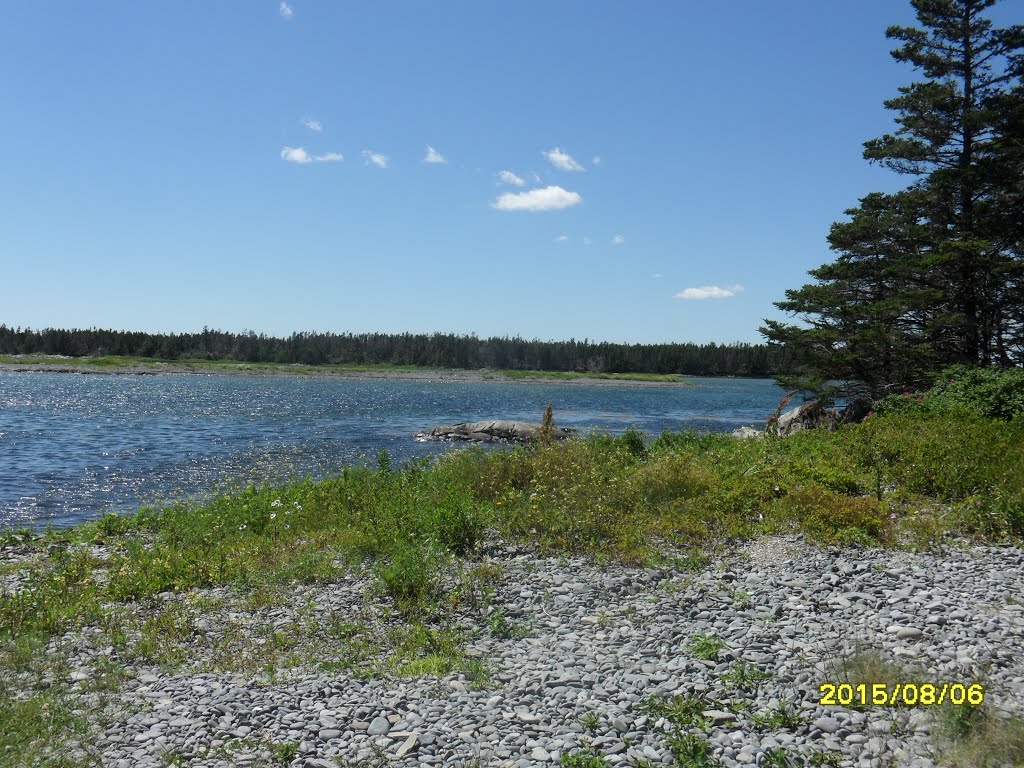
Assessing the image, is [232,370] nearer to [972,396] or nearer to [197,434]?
[197,434]

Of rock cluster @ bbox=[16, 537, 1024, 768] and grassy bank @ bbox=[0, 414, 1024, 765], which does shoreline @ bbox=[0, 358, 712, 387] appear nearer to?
grassy bank @ bbox=[0, 414, 1024, 765]

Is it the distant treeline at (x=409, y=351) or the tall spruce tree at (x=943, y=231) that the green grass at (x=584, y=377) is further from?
the tall spruce tree at (x=943, y=231)

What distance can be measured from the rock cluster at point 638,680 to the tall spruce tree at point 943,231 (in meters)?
15.8

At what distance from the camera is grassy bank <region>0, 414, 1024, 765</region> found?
6.95m

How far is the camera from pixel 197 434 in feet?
109

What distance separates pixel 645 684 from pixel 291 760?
9.55 feet

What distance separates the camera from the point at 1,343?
142 m

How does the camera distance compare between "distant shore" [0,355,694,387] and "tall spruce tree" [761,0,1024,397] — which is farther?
"distant shore" [0,355,694,387]

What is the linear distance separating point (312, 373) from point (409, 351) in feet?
127

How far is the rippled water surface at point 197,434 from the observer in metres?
19.2

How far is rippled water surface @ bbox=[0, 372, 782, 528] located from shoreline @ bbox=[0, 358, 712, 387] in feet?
149
